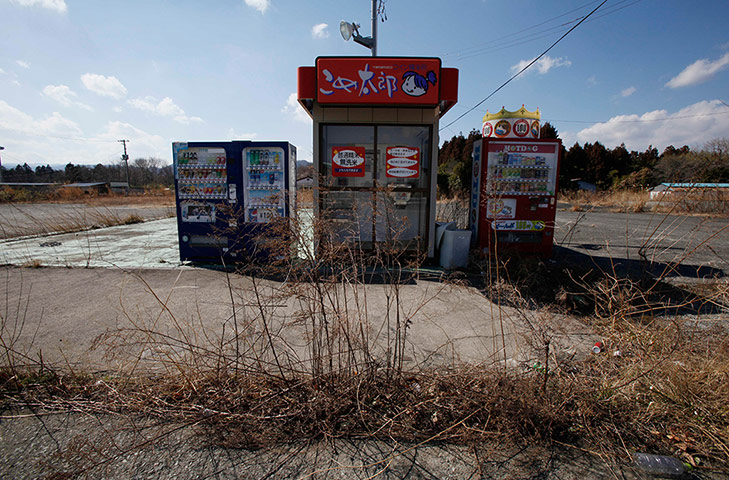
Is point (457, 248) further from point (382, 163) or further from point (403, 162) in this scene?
point (382, 163)

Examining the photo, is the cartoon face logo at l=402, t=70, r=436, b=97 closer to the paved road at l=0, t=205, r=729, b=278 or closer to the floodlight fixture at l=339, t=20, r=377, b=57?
the paved road at l=0, t=205, r=729, b=278

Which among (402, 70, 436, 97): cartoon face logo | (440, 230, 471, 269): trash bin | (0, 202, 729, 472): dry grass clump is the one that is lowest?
(0, 202, 729, 472): dry grass clump

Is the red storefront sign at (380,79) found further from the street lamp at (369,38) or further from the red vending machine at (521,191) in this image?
the street lamp at (369,38)

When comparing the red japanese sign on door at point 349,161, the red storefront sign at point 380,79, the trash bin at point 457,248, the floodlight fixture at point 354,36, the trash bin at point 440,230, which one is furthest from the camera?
the floodlight fixture at point 354,36

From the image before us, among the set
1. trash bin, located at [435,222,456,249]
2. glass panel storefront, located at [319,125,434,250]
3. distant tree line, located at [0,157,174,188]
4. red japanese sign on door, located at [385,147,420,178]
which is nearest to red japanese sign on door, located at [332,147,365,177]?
glass panel storefront, located at [319,125,434,250]

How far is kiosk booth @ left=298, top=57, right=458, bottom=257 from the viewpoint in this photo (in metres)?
5.91

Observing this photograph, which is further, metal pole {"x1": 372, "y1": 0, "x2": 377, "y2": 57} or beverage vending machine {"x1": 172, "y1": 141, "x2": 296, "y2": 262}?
metal pole {"x1": 372, "y1": 0, "x2": 377, "y2": 57}

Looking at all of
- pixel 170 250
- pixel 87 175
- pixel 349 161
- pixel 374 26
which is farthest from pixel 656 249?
pixel 87 175

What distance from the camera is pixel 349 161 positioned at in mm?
7000

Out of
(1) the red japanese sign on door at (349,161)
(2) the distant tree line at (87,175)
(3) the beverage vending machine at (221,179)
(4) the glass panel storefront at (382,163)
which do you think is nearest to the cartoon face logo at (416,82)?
(4) the glass panel storefront at (382,163)

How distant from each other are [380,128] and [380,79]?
3.70 feet

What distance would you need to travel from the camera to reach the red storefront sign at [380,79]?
589 centimetres

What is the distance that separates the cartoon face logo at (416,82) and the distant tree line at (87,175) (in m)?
64.7

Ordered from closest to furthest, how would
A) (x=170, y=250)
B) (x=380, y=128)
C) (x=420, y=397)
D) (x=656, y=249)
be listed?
(x=420, y=397) → (x=656, y=249) → (x=380, y=128) → (x=170, y=250)
